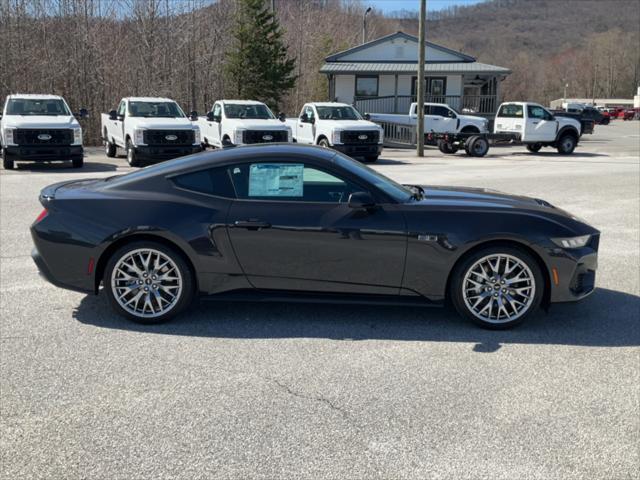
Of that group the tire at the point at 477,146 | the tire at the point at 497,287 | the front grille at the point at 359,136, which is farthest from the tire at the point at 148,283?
the tire at the point at 477,146

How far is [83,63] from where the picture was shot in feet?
94.9

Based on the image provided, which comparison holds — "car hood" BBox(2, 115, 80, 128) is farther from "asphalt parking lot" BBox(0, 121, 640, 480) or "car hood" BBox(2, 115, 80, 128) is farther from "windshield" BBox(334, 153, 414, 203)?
"windshield" BBox(334, 153, 414, 203)

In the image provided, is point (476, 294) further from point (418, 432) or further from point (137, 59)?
point (137, 59)

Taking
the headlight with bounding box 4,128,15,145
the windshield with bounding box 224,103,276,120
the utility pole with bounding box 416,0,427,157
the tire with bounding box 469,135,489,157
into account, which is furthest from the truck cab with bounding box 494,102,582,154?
the headlight with bounding box 4,128,15,145

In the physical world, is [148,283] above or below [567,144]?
below

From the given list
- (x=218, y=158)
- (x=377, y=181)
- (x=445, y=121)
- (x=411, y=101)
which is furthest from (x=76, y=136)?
(x=411, y=101)

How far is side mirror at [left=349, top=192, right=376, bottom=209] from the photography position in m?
4.91

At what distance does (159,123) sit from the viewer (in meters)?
18.1

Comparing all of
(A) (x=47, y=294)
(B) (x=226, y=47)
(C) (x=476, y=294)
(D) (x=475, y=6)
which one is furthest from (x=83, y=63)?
(D) (x=475, y=6)

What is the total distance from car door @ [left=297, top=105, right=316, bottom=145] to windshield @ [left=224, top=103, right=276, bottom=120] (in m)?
1.75

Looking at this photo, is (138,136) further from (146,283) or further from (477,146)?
(146,283)

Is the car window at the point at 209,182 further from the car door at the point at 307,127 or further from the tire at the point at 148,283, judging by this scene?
the car door at the point at 307,127

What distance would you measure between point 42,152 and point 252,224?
13646mm

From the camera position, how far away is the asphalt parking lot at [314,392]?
320 cm
